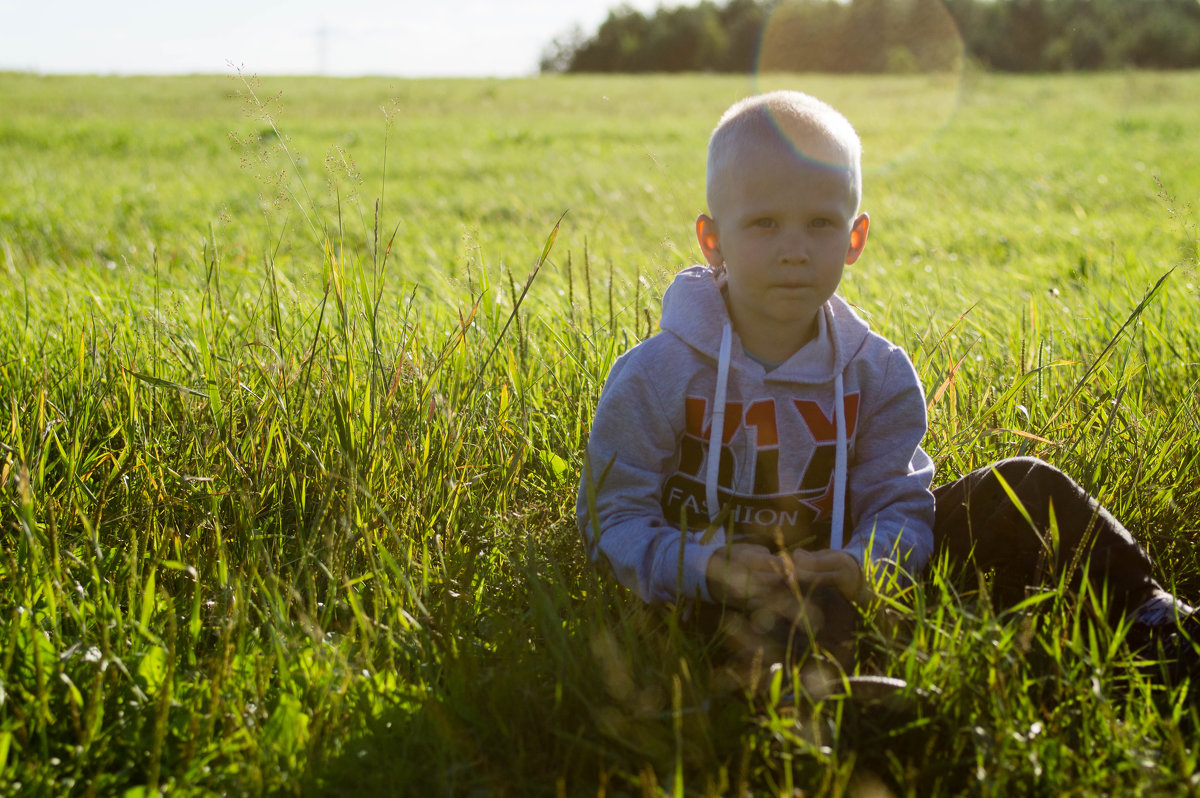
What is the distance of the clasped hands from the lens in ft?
5.49

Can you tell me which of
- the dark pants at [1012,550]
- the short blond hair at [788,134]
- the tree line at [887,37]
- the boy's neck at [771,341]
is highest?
the tree line at [887,37]

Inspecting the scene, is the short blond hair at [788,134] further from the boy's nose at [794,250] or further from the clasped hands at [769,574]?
the clasped hands at [769,574]

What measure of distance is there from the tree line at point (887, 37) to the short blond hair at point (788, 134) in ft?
149

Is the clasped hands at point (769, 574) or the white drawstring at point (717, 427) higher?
the white drawstring at point (717, 427)

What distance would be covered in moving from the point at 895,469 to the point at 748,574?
1.65 ft

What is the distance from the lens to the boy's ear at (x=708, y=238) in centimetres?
196

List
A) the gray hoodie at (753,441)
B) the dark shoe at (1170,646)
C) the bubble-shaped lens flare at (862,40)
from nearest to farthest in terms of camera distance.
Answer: the dark shoe at (1170,646), the gray hoodie at (753,441), the bubble-shaped lens flare at (862,40)

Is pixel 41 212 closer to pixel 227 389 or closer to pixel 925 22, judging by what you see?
pixel 227 389

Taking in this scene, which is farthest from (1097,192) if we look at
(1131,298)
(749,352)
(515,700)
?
(515,700)

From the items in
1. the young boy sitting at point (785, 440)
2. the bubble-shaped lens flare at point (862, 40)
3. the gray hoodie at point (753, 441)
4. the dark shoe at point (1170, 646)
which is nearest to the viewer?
the dark shoe at point (1170, 646)

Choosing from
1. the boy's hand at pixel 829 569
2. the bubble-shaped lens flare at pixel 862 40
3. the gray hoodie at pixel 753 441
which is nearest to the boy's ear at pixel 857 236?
the gray hoodie at pixel 753 441

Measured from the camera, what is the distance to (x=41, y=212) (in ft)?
A: 23.5

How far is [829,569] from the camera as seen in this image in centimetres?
169

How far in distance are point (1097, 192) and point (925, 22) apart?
5793 centimetres
